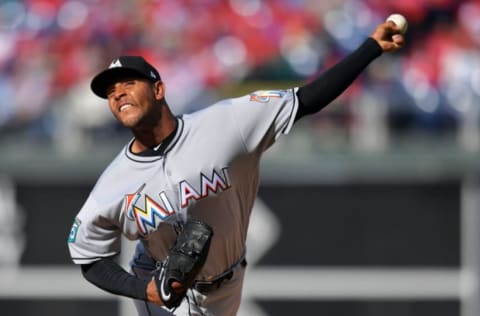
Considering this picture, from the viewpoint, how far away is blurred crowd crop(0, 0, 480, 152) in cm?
704

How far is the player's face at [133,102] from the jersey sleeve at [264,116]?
38 cm

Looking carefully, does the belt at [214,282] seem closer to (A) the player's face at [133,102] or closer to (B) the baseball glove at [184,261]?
(B) the baseball glove at [184,261]

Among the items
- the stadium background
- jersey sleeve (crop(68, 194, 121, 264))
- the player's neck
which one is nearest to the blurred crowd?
the stadium background

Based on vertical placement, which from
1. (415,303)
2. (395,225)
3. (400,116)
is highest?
(400,116)

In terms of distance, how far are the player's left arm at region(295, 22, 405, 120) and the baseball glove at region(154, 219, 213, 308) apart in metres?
0.68

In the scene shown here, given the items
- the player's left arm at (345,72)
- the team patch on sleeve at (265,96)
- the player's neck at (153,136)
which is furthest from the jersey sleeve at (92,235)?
the player's left arm at (345,72)

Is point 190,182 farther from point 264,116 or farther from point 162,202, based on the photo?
point 264,116

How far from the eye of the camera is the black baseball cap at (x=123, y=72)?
3420 millimetres

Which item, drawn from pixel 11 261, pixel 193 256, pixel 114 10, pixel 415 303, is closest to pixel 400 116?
pixel 415 303

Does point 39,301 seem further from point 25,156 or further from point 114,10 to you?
point 114,10

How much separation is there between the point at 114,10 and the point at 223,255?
4.82m

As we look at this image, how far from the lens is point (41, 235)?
746 cm

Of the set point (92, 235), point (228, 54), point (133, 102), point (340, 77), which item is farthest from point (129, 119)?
point (228, 54)

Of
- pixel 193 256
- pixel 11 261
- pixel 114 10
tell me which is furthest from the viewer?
pixel 114 10
